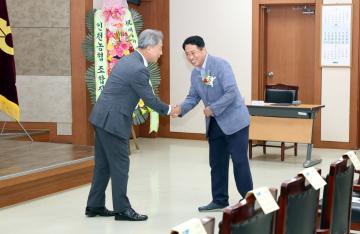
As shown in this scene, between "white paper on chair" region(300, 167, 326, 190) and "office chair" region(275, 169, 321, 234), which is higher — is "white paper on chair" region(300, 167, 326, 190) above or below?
above

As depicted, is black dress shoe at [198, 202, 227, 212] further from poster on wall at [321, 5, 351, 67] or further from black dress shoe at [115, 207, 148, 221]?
poster on wall at [321, 5, 351, 67]

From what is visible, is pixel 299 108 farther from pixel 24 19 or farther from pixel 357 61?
pixel 24 19

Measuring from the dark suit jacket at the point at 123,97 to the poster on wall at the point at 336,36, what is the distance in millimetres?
5148

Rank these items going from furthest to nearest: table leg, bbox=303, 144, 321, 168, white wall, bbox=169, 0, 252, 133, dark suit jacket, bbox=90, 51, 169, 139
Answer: white wall, bbox=169, 0, 252, 133 → table leg, bbox=303, 144, 321, 168 → dark suit jacket, bbox=90, 51, 169, 139

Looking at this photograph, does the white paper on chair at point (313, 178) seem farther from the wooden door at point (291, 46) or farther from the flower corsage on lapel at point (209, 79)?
the wooden door at point (291, 46)

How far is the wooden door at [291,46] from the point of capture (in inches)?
404

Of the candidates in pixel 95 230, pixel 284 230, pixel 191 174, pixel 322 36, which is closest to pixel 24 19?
pixel 191 174

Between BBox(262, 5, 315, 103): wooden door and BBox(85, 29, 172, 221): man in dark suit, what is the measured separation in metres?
5.31

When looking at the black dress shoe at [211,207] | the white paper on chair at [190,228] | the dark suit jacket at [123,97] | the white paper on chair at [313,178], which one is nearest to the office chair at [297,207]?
the white paper on chair at [313,178]

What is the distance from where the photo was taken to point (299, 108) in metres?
8.42

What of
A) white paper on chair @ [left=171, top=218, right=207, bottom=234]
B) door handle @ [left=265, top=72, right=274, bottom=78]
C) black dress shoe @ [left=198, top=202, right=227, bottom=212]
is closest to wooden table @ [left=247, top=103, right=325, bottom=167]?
door handle @ [left=265, top=72, right=274, bottom=78]

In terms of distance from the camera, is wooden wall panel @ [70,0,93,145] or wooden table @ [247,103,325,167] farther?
wooden wall panel @ [70,0,93,145]

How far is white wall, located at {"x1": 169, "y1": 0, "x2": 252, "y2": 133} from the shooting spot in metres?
10.5

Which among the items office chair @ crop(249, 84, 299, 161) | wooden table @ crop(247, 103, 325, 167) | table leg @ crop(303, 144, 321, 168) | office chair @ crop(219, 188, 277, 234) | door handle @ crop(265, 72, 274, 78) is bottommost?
table leg @ crop(303, 144, 321, 168)
